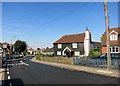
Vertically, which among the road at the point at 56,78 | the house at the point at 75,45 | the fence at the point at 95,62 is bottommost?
the road at the point at 56,78

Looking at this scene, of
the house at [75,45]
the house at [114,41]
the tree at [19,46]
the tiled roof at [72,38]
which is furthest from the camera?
the tree at [19,46]

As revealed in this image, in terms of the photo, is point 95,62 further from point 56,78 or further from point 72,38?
point 72,38

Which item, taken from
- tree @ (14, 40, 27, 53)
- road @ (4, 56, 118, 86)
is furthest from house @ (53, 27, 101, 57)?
tree @ (14, 40, 27, 53)

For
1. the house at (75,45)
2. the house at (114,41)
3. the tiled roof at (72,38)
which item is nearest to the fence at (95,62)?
the house at (114,41)

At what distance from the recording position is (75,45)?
5959 cm

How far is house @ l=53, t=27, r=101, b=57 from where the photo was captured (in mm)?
57219

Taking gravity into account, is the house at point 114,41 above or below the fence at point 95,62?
above

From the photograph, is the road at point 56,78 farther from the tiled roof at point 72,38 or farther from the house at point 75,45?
the tiled roof at point 72,38

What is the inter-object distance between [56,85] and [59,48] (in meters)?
52.0

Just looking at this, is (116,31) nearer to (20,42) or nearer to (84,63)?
(84,63)

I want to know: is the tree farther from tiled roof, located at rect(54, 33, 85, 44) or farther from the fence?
the fence

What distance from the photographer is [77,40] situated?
5950 centimetres

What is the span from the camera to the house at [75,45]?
188ft

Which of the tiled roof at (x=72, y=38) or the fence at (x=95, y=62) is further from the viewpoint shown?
the tiled roof at (x=72, y=38)
